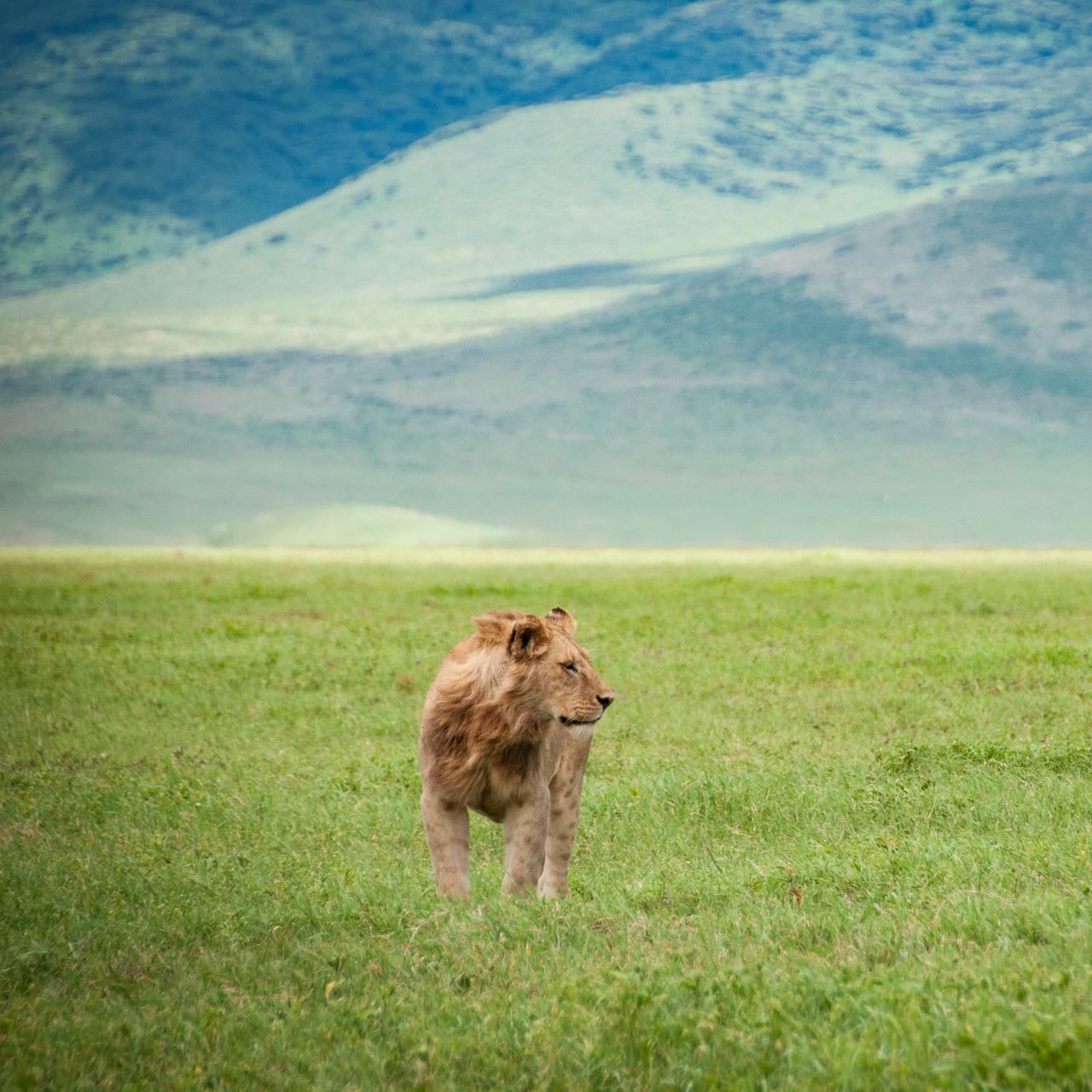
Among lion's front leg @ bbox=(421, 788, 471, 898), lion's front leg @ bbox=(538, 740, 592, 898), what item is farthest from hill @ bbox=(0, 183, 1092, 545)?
lion's front leg @ bbox=(421, 788, 471, 898)

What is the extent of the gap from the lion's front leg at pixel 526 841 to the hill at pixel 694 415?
4176 inches

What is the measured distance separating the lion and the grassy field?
1.12ft

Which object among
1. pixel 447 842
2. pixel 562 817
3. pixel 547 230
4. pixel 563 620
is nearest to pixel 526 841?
pixel 447 842

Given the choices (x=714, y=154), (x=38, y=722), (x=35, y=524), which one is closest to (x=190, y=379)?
(x=35, y=524)

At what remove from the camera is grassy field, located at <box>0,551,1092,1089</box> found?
633cm

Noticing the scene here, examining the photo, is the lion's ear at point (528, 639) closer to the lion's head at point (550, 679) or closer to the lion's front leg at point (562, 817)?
the lion's head at point (550, 679)

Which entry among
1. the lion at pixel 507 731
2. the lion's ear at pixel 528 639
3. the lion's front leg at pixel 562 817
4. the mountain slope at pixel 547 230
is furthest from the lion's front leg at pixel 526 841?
the mountain slope at pixel 547 230

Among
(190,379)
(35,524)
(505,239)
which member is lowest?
(35,524)

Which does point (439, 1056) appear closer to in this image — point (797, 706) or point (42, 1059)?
point (42, 1059)

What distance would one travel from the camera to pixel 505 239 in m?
190

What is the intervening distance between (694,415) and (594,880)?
451ft

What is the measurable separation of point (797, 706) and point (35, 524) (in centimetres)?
11854

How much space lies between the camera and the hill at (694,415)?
128125mm

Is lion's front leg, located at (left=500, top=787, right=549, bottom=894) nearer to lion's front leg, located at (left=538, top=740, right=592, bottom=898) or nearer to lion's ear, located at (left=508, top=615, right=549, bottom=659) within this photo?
lion's front leg, located at (left=538, top=740, right=592, bottom=898)
